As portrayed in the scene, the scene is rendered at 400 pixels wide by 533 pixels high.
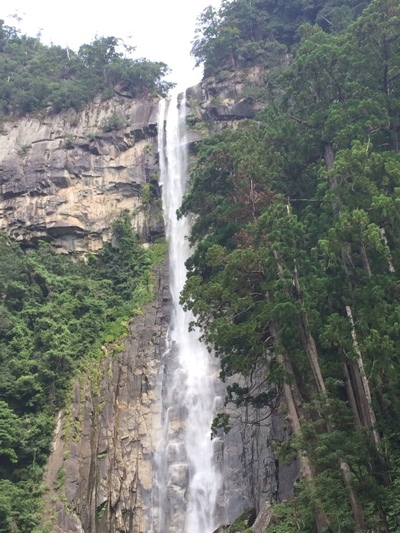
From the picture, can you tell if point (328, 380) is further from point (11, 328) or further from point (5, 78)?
point (5, 78)

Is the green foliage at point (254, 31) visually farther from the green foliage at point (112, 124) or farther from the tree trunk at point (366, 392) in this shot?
the tree trunk at point (366, 392)

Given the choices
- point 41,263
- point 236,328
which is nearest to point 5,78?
point 41,263

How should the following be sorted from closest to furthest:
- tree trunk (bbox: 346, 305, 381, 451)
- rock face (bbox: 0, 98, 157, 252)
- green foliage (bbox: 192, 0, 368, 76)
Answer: tree trunk (bbox: 346, 305, 381, 451)
rock face (bbox: 0, 98, 157, 252)
green foliage (bbox: 192, 0, 368, 76)

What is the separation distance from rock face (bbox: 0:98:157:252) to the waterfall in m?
4.67

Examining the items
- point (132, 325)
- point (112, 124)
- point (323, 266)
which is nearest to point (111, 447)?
point (132, 325)

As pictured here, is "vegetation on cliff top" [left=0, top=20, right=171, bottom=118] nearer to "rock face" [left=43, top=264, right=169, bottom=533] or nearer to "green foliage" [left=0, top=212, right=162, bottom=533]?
"green foliage" [left=0, top=212, right=162, bottom=533]

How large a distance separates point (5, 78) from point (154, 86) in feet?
30.2

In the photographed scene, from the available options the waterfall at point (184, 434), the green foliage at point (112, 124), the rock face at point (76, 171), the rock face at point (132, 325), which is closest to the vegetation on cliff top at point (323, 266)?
the rock face at point (132, 325)

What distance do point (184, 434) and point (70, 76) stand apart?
26.5 meters

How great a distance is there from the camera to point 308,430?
32.2 ft

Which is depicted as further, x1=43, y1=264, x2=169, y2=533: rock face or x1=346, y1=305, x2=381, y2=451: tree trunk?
x1=43, y1=264, x2=169, y2=533: rock face

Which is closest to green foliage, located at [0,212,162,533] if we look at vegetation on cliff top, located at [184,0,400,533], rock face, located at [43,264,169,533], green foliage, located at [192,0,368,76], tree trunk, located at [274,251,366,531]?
rock face, located at [43,264,169,533]

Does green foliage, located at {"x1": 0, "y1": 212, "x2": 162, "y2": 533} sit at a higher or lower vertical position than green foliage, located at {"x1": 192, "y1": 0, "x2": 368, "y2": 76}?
lower

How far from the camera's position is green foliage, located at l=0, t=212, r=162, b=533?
16219 mm
